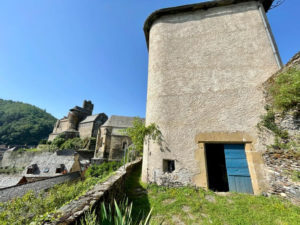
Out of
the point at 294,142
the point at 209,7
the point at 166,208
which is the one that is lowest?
the point at 166,208

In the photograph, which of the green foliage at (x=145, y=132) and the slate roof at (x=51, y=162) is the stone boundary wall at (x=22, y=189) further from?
the green foliage at (x=145, y=132)

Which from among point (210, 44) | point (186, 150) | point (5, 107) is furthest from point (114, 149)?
point (5, 107)

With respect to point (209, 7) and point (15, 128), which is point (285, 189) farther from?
point (15, 128)

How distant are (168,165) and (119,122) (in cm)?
2283

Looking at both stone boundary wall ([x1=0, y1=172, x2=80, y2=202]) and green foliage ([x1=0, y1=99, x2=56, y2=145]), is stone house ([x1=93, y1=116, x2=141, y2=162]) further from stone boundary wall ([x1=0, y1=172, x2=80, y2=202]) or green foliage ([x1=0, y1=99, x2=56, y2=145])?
green foliage ([x1=0, y1=99, x2=56, y2=145])

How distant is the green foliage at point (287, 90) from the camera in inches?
147

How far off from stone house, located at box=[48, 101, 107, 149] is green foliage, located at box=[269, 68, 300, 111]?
36174mm

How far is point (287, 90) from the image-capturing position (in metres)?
3.93

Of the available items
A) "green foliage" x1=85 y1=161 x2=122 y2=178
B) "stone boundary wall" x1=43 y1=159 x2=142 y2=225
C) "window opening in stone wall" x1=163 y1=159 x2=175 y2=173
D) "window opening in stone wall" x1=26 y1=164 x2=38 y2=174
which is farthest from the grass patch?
"window opening in stone wall" x1=26 y1=164 x2=38 y2=174

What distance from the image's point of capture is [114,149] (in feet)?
77.4

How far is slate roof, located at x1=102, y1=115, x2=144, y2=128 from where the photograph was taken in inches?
1025

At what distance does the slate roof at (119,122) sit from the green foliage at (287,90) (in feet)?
79.4

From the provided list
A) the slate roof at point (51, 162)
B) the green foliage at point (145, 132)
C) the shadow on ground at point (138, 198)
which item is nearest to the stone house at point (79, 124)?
the slate roof at point (51, 162)

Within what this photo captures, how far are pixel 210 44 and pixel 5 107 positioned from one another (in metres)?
111
